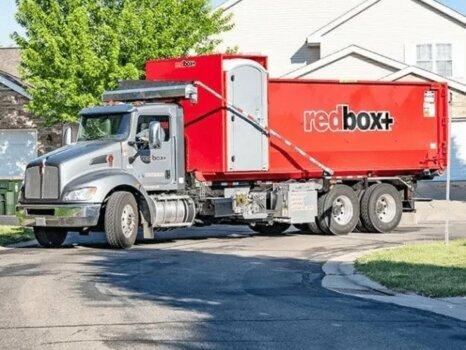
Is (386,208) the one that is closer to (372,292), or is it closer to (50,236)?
(50,236)

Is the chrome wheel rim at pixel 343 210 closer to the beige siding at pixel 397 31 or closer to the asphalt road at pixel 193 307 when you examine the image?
the asphalt road at pixel 193 307

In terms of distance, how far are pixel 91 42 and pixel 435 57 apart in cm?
1540

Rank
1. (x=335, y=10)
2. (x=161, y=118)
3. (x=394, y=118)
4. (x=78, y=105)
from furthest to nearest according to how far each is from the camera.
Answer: (x=335, y=10) → (x=78, y=105) → (x=394, y=118) → (x=161, y=118)

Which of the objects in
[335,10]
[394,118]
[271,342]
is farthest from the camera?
[335,10]

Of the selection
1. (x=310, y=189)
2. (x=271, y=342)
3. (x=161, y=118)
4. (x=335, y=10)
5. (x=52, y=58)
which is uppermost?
(x=335, y=10)

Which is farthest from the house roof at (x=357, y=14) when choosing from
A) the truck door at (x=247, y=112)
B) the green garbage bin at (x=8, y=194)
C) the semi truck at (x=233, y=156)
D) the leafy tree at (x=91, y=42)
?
the truck door at (x=247, y=112)

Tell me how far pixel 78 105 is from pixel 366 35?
14.8 metres

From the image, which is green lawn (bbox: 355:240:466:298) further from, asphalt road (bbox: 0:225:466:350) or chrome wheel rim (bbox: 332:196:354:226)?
chrome wheel rim (bbox: 332:196:354:226)

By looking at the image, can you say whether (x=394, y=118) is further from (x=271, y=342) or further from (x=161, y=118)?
(x=271, y=342)

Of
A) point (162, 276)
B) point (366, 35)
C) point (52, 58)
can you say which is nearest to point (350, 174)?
point (162, 276)

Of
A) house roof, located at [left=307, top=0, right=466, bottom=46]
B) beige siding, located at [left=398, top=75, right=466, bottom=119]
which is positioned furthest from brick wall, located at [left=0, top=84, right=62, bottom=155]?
beige siding, located at [left=398, top=75, right=466, bottom=119]

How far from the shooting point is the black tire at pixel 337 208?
2028 cm

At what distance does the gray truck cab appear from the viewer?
17.0 meters

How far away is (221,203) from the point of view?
18891 millimetres
